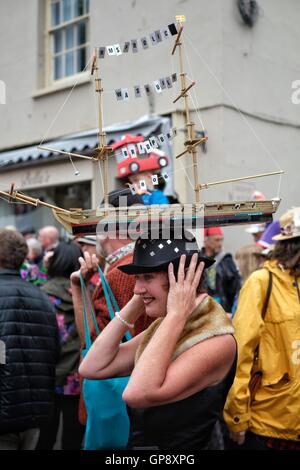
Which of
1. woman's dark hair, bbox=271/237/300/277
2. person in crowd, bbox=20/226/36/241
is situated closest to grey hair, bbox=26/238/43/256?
person in crowd, bbox=20/226/36/241

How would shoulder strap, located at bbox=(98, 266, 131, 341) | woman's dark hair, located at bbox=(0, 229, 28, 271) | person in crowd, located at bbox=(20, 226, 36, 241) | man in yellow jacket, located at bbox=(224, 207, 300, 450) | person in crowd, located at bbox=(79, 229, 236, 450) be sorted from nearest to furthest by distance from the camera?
1. person in crowd, located at bbox=(79, 229, 236, 450)
2. shoulder strap, located at bbox=(98, 266, 131, 341)
3. man in yellow jacket, located at bbox=(224, 207, 300, 450)
4. woman's dark hair, located at bbox=(0, 229, 28, 271)
5. person in crowd, located at bbox=(20, 226, 36, 241)

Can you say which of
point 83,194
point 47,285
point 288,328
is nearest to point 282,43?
point 83,194

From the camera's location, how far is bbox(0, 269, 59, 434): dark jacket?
349cm

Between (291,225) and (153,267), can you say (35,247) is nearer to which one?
(291,225)

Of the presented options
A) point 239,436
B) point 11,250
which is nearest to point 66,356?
point 11,250

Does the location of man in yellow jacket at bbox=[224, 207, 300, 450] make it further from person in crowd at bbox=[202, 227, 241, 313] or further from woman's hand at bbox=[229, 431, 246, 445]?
person in crowd at bbox=[202, 227, 241, 313]

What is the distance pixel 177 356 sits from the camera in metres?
2.24

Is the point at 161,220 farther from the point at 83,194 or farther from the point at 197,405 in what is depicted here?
the point at 83,194

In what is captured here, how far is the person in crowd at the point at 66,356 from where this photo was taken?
4.72 m

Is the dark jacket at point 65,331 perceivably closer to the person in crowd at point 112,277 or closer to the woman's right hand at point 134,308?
the person in crowd at point 112,277

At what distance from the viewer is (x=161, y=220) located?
230 centimetres

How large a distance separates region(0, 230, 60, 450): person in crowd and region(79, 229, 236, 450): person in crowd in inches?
53.2

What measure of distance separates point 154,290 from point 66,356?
2668mm
